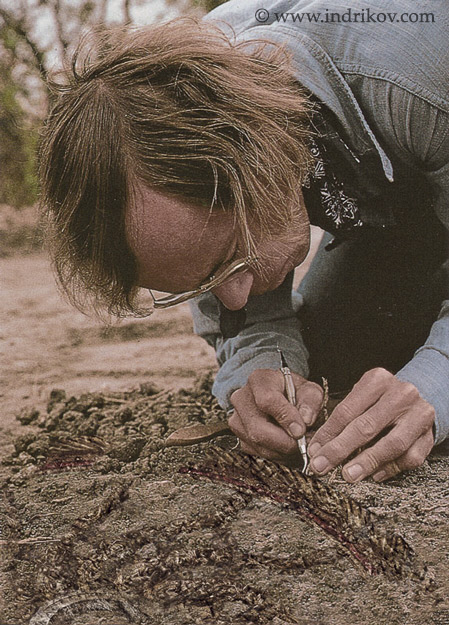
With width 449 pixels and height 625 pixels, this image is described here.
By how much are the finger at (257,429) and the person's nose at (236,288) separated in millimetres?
159

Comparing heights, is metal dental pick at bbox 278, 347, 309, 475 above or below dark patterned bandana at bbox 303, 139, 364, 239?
below

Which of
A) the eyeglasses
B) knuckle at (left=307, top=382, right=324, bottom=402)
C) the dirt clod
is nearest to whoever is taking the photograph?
the dirt clod

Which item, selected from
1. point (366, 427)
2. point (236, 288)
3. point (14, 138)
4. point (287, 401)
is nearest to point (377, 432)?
point (366, 427)

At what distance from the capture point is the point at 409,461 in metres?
0.88

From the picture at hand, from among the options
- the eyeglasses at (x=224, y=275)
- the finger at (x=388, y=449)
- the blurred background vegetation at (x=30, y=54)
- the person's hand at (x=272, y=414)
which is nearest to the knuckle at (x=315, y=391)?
the person's hand at (x=272, y=414)

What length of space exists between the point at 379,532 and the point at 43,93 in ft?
2.14

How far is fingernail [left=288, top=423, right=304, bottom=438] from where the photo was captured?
0.89m

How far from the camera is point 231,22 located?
3.13ft

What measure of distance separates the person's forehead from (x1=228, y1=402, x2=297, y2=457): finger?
219 millimetres

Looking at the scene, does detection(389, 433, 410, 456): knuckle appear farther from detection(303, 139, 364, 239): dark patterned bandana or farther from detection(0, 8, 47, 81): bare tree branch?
detection(0, 8, 47, 81): bare tree branch

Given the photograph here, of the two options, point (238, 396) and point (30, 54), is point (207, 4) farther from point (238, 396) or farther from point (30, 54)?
point (238, 396)

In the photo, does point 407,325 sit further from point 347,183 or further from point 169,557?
point 169,557

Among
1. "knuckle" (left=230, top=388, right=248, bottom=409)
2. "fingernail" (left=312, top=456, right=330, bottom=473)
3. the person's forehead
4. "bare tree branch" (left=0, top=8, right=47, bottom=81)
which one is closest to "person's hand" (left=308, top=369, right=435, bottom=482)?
"fingernail" (left=312, top=456, right=330, bottom=473)

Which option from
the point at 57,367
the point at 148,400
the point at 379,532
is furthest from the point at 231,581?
the point at 57,367
